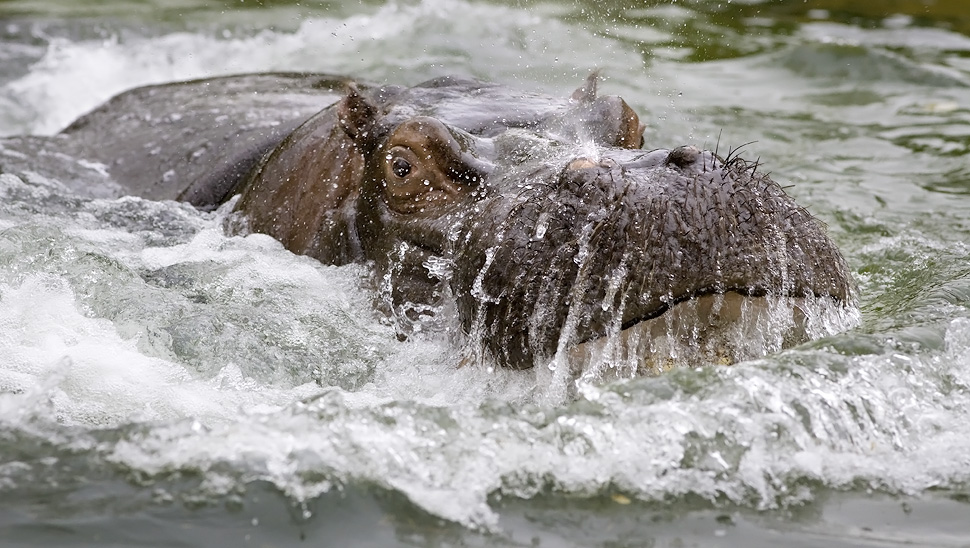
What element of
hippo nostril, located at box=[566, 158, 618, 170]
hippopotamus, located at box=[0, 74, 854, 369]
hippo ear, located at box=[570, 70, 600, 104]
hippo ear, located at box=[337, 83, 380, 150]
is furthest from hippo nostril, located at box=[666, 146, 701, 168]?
hippo ear, located at box=[337, 83, 380, 150]

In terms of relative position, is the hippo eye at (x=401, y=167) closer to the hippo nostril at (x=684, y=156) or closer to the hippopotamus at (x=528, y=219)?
the hippopotamus at (x=528, y=219)

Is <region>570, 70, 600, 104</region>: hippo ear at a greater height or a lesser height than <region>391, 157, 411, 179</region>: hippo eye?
greater

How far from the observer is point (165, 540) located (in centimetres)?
294

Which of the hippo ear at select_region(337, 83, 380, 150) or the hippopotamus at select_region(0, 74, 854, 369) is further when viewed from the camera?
the hippo ear at select_region(337, 83, 380, 150)

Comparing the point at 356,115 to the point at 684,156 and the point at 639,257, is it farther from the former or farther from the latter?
the point at 639,257

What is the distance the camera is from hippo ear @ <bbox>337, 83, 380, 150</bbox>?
4871 mm

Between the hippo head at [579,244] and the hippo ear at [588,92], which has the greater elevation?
the hippo ear at [588,92]

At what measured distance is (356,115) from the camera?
4875 mm

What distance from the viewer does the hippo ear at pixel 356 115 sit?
16.0ft

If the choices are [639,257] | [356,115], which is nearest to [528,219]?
[639,257]

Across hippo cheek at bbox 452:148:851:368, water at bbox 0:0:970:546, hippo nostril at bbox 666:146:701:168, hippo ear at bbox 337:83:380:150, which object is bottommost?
water at bbox 0:0:970:546

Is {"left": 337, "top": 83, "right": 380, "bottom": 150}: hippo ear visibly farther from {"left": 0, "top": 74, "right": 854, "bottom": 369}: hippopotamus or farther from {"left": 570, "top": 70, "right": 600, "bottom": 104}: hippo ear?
{"left": 570, "top": 70, "right": 600, "bottom": 104}: hippo ear

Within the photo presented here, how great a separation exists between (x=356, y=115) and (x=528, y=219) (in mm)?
1400

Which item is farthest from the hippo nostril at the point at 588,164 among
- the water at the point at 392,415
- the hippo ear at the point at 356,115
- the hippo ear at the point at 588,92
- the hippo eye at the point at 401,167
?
the hippo ear at the point at 356,115
